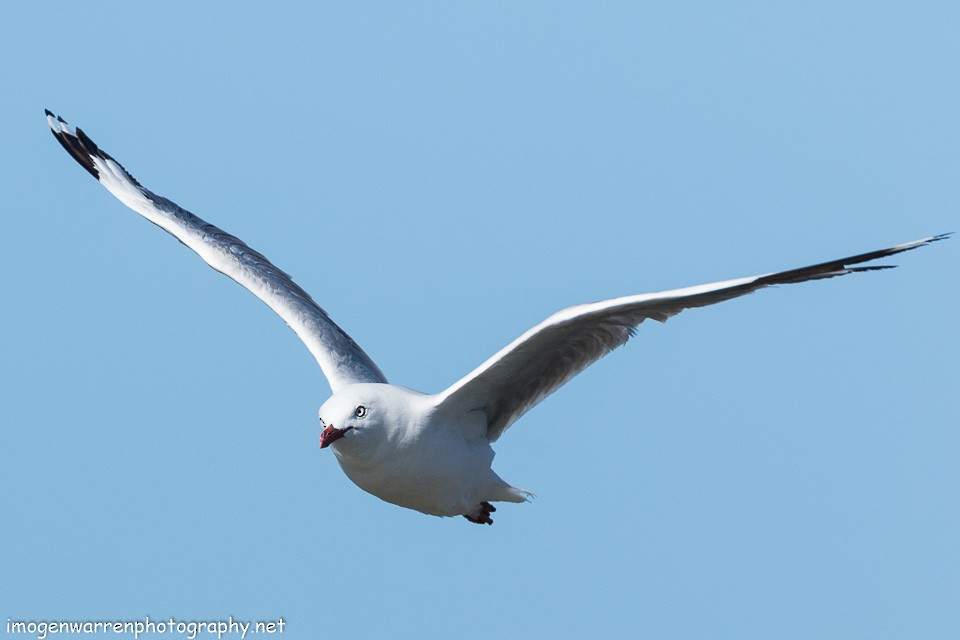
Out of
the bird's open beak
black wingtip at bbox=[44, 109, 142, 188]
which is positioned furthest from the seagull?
black wingtip at bbox=[44, 109, 142, 188]

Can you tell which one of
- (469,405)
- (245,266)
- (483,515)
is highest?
(245,266)

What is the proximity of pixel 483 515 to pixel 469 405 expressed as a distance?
108cm

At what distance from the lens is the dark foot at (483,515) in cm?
977

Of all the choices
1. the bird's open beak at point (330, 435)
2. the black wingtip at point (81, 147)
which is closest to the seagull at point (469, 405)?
the bird's open beak at point (330, 435)

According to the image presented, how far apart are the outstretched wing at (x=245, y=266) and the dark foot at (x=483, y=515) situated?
1.28 metres

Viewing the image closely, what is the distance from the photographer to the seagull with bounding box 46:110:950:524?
796 cm

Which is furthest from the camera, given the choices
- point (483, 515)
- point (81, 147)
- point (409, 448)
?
point (81, 147)

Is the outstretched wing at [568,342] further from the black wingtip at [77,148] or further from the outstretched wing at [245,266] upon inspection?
the black wingtip at [77,148]

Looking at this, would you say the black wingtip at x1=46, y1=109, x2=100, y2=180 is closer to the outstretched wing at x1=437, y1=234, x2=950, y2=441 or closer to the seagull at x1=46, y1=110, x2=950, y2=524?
the seagull at x1=46, y1=110, x2=950, y2=524

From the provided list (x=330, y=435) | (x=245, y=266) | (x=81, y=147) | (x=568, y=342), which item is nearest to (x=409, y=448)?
(x=330, y=435)

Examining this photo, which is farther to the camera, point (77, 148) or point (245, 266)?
point (77, 148)

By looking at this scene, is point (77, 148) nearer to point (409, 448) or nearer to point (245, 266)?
point (245, 266)

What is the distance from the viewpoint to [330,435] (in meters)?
8.41

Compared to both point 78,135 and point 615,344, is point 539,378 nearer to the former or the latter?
point 615,344
